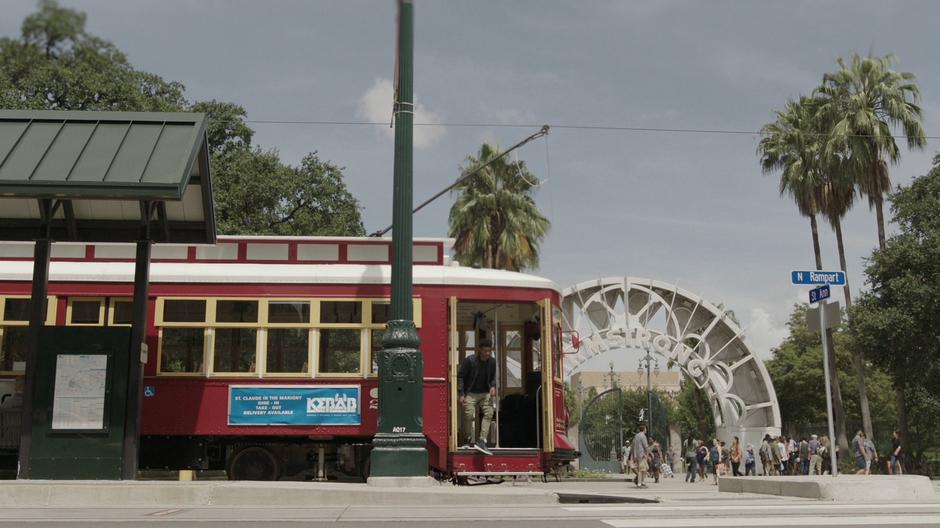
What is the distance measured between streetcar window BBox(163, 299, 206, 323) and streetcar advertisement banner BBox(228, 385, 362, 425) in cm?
125

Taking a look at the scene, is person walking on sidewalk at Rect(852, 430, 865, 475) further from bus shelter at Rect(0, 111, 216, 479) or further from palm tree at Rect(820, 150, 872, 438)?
bus shelter at Rect(0, 111, 216, 479)

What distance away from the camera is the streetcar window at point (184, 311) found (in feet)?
48.4

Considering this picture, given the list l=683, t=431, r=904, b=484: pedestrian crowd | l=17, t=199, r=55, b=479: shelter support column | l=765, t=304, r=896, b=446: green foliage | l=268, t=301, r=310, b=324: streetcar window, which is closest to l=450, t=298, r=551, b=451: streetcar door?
l=268, t=301, r=310, b=324: streetcar window

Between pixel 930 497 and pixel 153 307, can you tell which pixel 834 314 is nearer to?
pixel 930 497

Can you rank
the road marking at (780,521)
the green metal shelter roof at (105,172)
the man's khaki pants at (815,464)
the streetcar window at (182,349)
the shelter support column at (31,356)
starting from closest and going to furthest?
the road marking at (780,521) < the green metal shelter roof at (105,172) < the shelter support column at (31,356) < the streetcar window at (182,349) < the man's khaki pants at (815,464)

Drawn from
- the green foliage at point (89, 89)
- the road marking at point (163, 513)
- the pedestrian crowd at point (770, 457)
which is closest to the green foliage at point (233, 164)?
the green foliage at point (89, 89)

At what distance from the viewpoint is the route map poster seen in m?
13.2

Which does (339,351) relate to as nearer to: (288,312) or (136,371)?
(288,312)

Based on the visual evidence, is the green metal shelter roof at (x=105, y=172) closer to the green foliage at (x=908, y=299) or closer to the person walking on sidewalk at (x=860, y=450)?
the person walking on sidewalk at (x=860, y=450)

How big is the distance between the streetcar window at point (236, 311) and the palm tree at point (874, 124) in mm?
24518

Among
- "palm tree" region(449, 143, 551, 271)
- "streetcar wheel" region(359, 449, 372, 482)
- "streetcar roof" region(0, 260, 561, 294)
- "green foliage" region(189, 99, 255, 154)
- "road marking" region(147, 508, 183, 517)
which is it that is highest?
"green foliage" region(189, 99, 255, 154)

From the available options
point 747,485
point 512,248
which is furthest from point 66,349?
point 512,248

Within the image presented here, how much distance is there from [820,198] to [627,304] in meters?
9.42

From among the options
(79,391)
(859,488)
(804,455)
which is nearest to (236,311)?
(79,391)
